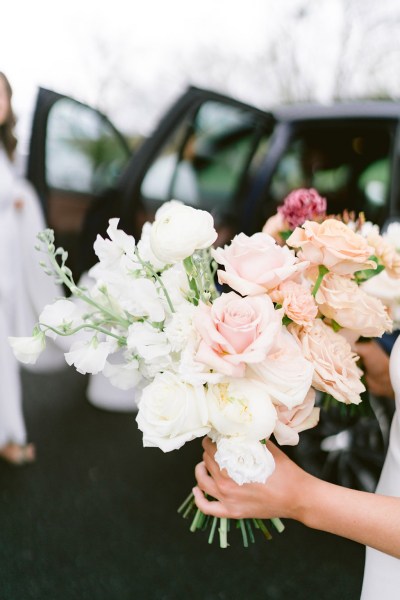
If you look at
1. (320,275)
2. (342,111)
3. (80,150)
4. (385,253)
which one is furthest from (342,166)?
(320,275)

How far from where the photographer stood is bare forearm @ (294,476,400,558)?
970 mm

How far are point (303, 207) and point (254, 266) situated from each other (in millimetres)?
342

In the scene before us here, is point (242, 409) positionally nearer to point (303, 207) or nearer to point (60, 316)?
point (60, 316)

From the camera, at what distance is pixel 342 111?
3174 millimetres

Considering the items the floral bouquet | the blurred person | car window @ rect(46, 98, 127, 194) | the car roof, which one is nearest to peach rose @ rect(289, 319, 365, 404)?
the floral bouquet

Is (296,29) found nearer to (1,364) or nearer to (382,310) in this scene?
(1,364)

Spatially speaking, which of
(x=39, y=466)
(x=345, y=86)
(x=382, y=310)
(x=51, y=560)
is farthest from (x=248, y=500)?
(x=345, y=86)

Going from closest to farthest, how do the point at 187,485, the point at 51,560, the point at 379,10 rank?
the point at 51,560 → the point at 187,485 → the point at 379,10

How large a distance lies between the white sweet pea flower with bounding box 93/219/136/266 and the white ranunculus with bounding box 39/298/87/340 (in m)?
0.10

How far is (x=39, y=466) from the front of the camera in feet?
10.4

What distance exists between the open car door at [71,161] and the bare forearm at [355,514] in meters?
2.82

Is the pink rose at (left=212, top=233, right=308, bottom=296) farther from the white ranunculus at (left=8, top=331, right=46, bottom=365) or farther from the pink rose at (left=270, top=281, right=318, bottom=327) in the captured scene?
the white ranunculus at (left=8, top=331, right=46, bottom=365)

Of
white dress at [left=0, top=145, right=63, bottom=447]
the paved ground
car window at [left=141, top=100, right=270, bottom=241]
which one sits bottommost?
the paved ground

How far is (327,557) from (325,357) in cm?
194
